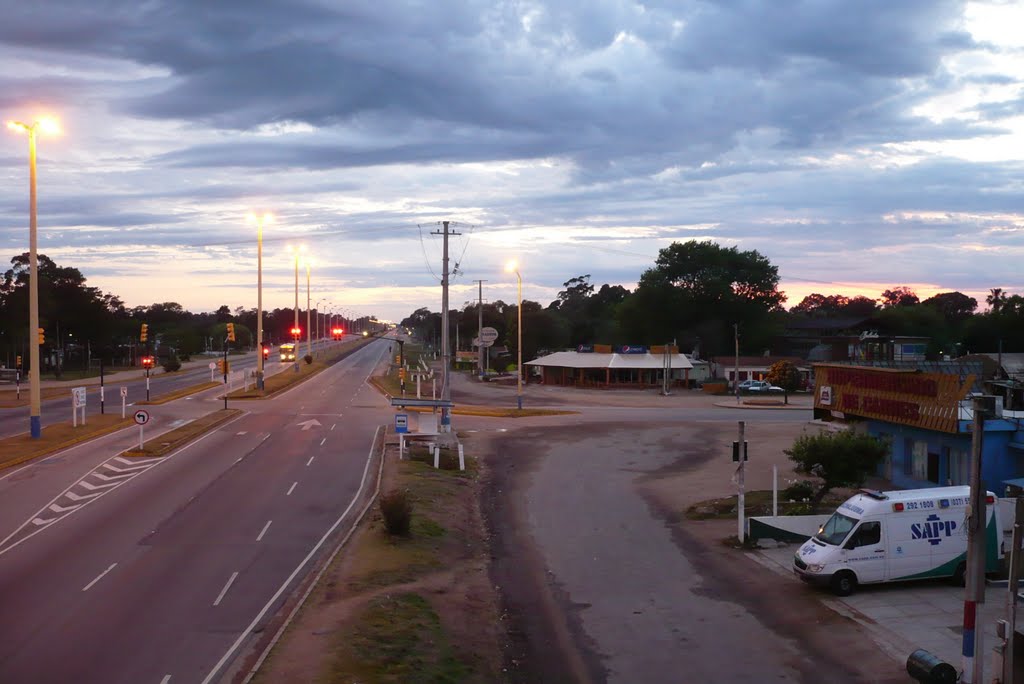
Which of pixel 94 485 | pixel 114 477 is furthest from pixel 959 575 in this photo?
pixel 114 477

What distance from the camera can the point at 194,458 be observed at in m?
35.5

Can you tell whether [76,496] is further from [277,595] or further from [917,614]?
[917,614]

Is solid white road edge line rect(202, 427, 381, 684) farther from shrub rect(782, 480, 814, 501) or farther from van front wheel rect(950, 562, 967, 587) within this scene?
van front wheel rect(950, 562, 967, 587)

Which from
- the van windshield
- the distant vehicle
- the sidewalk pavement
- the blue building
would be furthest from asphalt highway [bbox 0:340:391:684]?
the distant vehicle

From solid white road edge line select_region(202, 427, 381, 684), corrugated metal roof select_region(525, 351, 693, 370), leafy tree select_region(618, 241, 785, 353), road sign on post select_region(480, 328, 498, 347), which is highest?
leafy tree select_region(618, 241, 785, 353)

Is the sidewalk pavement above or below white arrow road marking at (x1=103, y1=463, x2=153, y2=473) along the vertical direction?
below

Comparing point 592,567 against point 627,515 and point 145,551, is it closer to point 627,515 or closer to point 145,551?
point 627,515

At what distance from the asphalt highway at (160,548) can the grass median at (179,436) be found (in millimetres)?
885

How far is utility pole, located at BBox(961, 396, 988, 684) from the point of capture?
13195 millimetres

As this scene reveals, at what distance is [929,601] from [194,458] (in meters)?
27.5

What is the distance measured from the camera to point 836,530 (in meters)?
20.1

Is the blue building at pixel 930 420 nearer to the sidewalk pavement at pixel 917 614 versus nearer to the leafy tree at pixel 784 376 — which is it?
the sidewalk pavement at pixel 917 614

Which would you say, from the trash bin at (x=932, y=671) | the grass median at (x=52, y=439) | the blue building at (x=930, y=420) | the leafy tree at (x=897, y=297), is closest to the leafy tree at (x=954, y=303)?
the leafy tree at (x=897, y=297)

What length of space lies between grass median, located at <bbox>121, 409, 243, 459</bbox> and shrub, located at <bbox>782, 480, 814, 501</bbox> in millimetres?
24550
